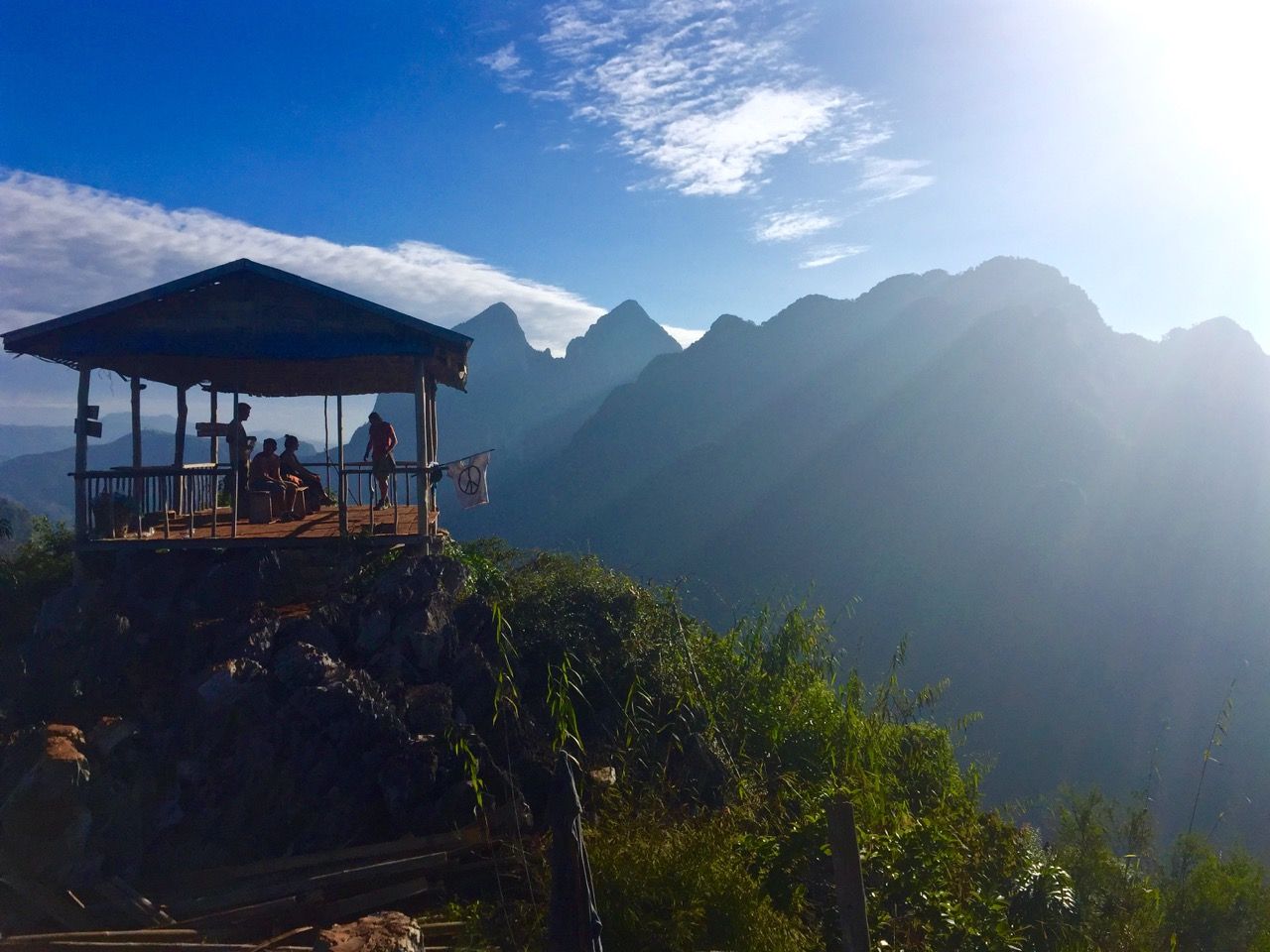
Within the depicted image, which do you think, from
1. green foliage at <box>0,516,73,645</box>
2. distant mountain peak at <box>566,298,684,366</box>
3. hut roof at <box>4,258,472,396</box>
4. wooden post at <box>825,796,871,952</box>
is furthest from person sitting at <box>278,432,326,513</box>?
distant mountain peak at <box>566,298,684,366</box>

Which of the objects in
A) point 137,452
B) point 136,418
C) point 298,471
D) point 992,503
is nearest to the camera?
point 136,418

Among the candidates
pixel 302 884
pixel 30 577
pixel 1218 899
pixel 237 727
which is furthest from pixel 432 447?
pixel 1218 899

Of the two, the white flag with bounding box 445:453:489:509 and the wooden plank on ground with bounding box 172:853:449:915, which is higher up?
the white flag with bounding box 445:453:489:509

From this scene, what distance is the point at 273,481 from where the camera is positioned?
12594 mm

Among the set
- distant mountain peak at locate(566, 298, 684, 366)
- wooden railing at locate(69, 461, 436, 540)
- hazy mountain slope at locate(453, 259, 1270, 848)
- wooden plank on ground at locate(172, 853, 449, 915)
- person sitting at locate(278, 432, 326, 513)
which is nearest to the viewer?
wooden plank on ground at locate(172, 853, 449, 915)

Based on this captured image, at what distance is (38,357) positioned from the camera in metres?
11.1

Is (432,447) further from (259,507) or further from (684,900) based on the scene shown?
(684,900)

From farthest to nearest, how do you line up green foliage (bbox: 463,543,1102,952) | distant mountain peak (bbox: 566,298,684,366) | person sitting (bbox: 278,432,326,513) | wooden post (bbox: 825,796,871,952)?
distant mountain peak (bbox: 566,298,684,366)
person sitting (bbox: 278,432,326,513)
green foliage (bbox: 463,543,1102,952)
wooden post (bbox: 825,796,871,952)

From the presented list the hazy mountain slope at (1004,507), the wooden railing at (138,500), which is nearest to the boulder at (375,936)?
the wooden railing at (138,500)

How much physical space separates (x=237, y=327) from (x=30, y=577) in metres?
4.43

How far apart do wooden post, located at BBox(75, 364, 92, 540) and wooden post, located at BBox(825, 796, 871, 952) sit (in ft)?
33.3

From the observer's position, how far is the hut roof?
10812 mm

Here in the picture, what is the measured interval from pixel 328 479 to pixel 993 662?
53.1 metres

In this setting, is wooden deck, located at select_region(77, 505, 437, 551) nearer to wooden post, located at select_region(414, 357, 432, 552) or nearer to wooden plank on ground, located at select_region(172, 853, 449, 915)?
wooden post, located at select_region(414, 357, 432, 552)
